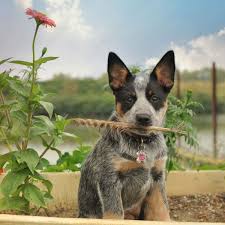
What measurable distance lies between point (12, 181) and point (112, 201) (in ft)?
1.60

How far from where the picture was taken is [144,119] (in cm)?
249

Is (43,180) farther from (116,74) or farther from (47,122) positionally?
(116,74)

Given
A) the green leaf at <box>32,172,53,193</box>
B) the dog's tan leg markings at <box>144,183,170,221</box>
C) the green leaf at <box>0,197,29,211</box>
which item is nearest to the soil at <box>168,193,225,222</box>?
the dog's tan leg markings at <box>144,183,170,221</box>

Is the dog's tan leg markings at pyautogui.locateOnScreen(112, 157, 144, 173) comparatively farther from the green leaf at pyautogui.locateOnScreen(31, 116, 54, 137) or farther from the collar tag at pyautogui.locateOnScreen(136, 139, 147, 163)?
the green leaf at pyautogui.locateOnScreen(31, 116, 54, 137)

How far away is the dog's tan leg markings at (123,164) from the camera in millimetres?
2590

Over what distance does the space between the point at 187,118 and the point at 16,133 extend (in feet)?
3.81

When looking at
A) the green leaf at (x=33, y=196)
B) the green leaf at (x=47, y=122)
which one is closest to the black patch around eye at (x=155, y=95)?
the green leaf at (x=47, y=122)

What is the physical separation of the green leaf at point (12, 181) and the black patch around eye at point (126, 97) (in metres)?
0.57

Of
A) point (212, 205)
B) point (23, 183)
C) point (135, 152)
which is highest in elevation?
point (135, 152)

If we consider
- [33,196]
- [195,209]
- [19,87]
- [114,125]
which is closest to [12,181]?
[33,196]

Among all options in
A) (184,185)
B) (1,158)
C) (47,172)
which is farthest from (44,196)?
(184,185)

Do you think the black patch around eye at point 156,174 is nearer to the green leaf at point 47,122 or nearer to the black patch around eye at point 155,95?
the black patch around eye at point 155,95

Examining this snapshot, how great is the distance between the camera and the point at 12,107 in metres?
2.75

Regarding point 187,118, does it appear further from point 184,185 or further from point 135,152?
point 135,152
